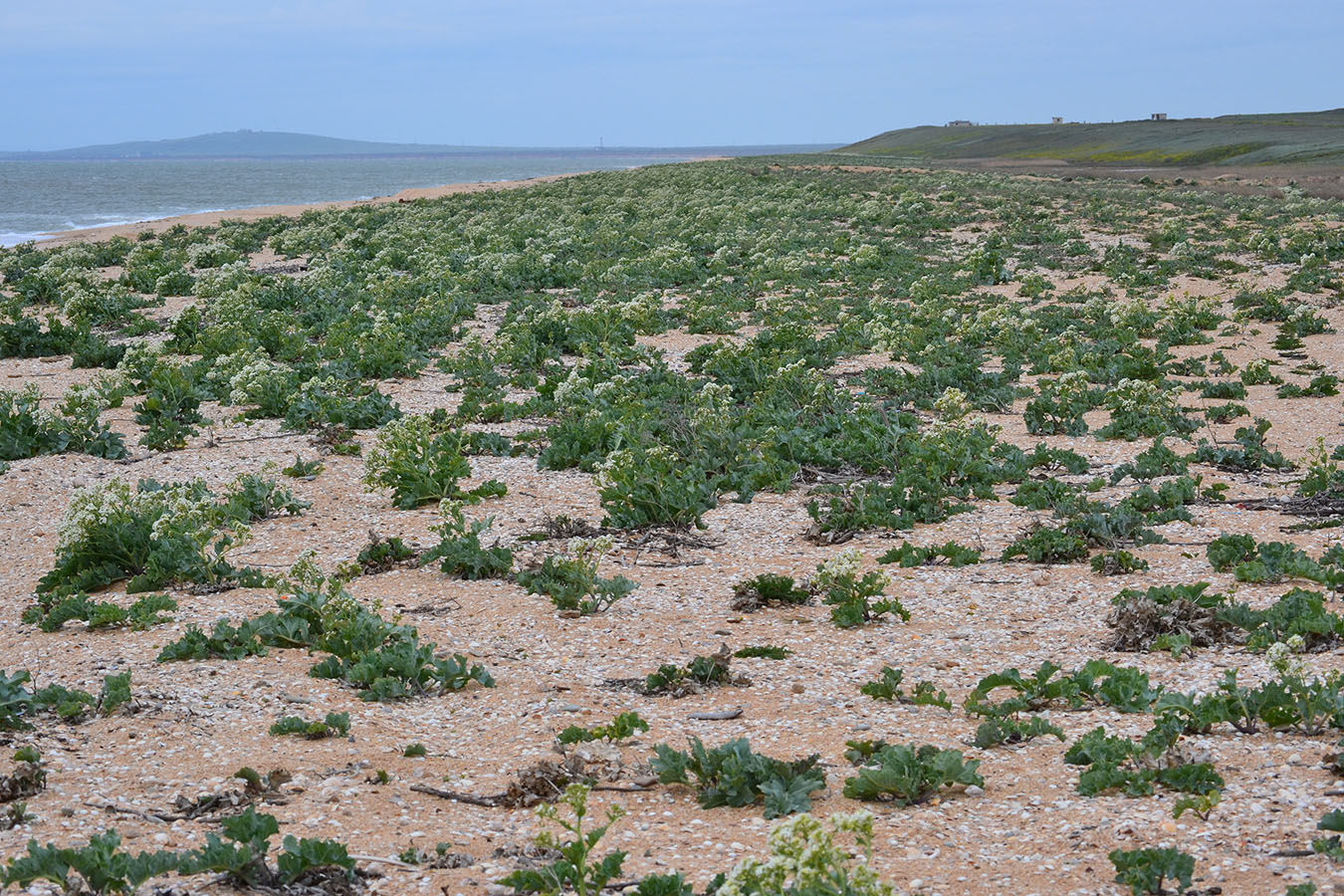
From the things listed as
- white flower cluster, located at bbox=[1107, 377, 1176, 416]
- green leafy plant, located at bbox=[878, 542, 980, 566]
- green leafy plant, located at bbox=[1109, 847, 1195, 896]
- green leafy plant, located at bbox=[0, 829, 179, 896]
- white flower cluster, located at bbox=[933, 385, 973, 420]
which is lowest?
green leafy plant, located at bbox=[878, 542, 980, 566]

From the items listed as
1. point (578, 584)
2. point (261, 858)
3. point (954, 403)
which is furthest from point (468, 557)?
point (954, 403)

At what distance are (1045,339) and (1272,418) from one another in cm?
456

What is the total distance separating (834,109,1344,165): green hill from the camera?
64.6m

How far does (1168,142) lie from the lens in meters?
83.4

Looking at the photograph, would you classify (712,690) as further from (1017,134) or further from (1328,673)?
(1017,134)

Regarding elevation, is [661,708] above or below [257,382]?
below

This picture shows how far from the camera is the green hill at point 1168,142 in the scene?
6462 cm

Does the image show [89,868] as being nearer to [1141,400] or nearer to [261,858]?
[261,858]

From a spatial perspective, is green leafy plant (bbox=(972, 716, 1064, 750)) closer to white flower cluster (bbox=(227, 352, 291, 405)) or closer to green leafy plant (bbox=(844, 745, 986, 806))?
green leafy plant (bbox=(844, 745, 986, 806))

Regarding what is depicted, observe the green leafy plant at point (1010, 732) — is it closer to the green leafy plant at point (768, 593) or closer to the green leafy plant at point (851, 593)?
Result: the green leafy plant at point (851, 593)

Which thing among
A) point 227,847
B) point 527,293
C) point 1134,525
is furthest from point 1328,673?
point 527,293

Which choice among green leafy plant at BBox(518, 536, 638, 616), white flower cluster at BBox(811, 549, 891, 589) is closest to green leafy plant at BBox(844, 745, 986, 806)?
white flower cluster at BBox(811, 549, 891, 589)

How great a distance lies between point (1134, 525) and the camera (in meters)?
9.48

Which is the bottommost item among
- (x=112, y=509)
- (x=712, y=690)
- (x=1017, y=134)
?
(x=712, y=690)
